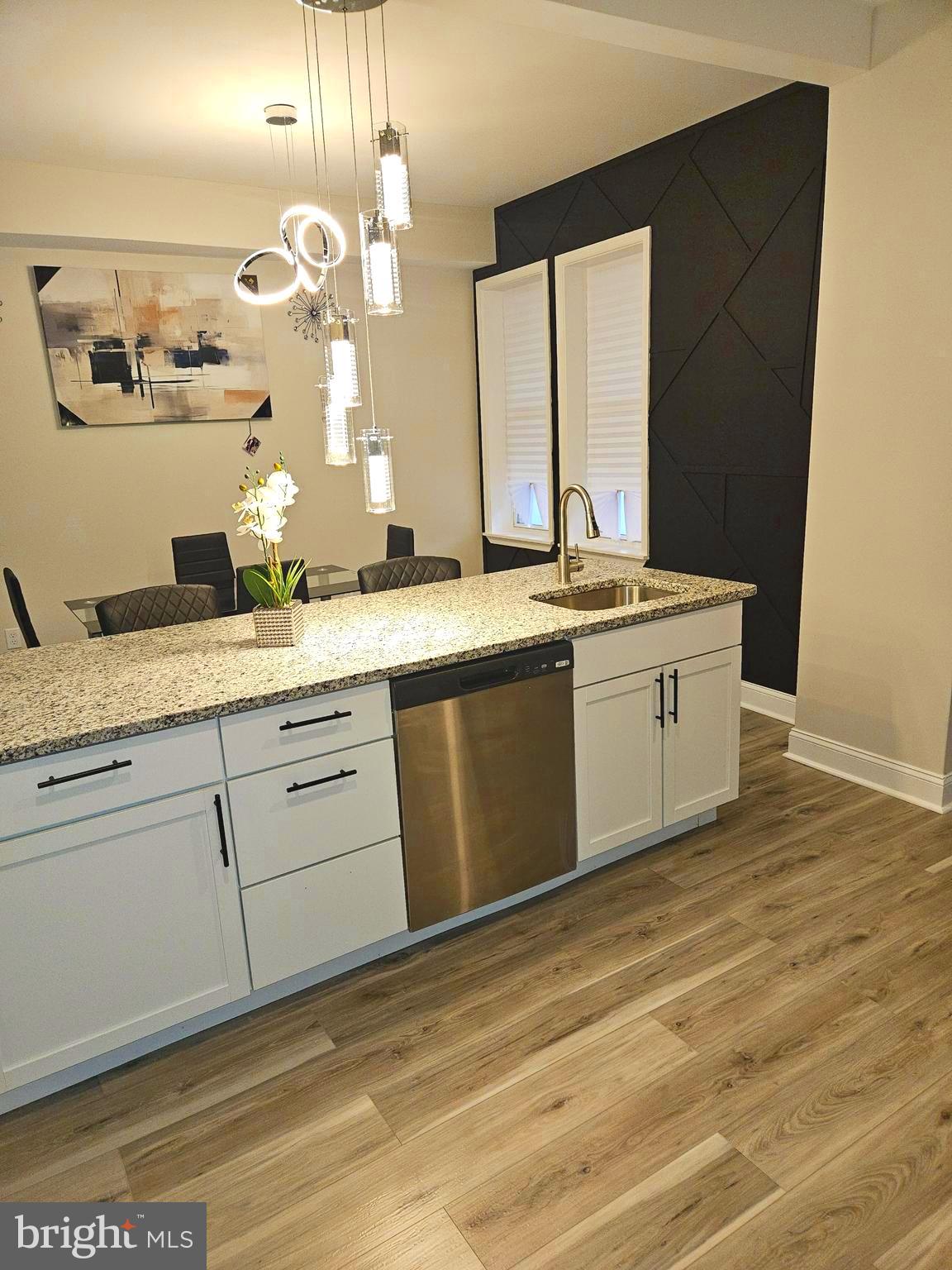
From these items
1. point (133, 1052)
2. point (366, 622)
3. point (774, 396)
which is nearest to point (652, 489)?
point (774, 396)

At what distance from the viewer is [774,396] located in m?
4.04

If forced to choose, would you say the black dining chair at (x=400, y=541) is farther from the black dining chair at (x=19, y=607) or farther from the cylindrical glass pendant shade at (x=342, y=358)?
the cylindrical glass pendant shade at (x=342, y=358)

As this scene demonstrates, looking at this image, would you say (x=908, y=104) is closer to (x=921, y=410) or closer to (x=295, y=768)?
(x=921, y=410)

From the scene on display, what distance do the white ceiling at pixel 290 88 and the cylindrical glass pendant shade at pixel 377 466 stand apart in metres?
1.24

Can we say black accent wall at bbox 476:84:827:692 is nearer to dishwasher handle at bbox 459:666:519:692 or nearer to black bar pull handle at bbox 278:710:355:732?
dishwasher handle at bbox 459:666:519:692

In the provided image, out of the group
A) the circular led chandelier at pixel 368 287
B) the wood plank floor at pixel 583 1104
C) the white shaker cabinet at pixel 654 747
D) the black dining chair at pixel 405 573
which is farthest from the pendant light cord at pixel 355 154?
the wood plank floor at pixel 583 1104

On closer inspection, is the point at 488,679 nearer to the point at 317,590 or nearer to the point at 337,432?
the point at 337,432

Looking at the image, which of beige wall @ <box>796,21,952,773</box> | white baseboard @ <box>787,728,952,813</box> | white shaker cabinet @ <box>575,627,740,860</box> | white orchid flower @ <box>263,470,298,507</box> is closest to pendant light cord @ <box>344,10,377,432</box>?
white orchid flower @ <box>263,470,298,507</box>

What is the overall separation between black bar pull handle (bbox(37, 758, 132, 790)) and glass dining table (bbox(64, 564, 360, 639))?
2.25m

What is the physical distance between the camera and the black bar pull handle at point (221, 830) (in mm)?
2131

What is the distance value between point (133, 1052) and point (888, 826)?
8.63 ft

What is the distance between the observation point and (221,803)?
2.14 m

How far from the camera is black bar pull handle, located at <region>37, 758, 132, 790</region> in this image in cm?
190

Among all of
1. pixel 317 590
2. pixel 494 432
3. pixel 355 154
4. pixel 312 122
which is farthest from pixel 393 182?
pixel 494 432
